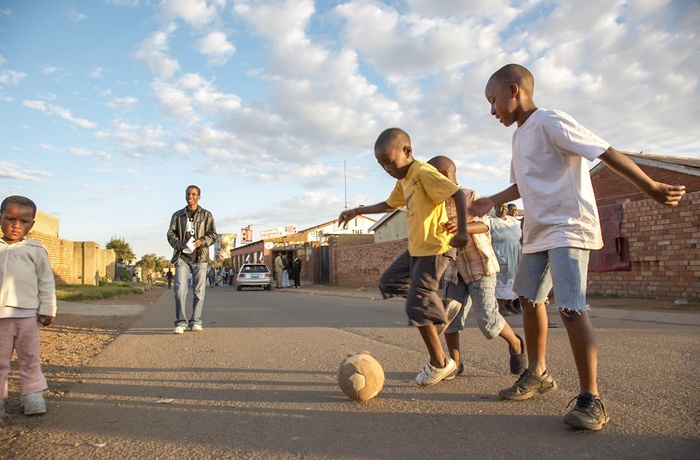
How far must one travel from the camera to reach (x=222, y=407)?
134 inches

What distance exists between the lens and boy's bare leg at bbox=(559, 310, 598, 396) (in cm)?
279

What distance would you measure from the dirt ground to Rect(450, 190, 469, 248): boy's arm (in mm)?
2696

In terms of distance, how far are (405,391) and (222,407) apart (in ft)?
4.04

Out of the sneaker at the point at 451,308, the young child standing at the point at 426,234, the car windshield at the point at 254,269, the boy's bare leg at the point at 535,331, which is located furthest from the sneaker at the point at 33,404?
the car windshield at the point at 254,269

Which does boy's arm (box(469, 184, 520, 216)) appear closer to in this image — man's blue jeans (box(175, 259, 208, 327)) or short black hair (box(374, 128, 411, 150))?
short black hair (box(374, 128, 411, 150))

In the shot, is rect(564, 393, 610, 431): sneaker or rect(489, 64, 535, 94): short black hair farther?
rect(489, 64, 535, 94): short black hair

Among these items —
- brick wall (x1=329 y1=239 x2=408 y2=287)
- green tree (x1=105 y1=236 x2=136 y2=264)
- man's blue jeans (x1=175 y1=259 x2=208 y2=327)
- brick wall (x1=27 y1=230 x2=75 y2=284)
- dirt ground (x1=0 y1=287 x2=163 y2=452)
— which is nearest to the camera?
dirt ground (x1=0 y1=287 x2=163 y2=452)

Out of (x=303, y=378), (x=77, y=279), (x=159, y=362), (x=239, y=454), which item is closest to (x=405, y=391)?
(x=303, y=378)

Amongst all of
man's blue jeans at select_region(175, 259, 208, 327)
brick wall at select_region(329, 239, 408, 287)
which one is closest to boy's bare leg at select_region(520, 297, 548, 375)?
man's blue jeans at select_region(175, 259, 208, 327)

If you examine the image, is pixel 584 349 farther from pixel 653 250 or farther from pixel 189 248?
pixel 653 250

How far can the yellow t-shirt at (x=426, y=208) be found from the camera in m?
3.54

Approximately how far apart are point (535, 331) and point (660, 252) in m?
8.99

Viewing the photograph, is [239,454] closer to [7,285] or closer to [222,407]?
[222,407]

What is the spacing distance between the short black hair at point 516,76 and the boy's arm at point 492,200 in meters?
0.62
